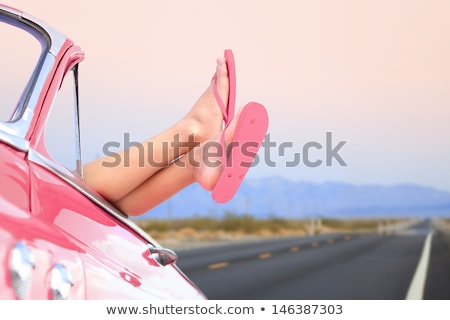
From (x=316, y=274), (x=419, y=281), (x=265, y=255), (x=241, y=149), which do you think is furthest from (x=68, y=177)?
(x=265, y=255)

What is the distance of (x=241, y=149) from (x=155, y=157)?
0.60ft

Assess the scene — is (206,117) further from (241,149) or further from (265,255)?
(265,255)

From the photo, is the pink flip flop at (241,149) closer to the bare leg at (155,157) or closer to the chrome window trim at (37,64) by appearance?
the bare leg at (155,157)

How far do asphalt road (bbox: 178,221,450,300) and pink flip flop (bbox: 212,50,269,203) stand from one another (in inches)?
101

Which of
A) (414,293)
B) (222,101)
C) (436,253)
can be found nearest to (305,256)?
(436,253)

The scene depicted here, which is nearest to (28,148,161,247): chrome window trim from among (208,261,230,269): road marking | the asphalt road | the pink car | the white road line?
the pink car

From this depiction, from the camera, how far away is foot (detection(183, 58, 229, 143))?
1664 mm

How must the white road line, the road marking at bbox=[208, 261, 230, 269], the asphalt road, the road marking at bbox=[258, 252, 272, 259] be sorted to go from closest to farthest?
the white road line
the asphalt road
the road marking at bbox=[208, 261, 230, 269]
the road marking at bbox=[258, 252, 272, 259]

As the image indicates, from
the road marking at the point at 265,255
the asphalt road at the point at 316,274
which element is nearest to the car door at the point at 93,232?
the asphalt road at the point at 316,274

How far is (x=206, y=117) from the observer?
1.70m

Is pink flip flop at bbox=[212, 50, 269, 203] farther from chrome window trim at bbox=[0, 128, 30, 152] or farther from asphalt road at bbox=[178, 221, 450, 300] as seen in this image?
asphalt road at bbox=[178, 221, 450, 300]

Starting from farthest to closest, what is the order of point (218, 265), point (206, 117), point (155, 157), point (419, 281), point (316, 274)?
point (218, 265), point (316, 274), point (419, 281), point (206, 117), point (155, 157)

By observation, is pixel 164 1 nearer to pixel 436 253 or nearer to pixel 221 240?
pixel 436 253

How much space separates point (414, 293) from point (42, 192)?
3.89 m
